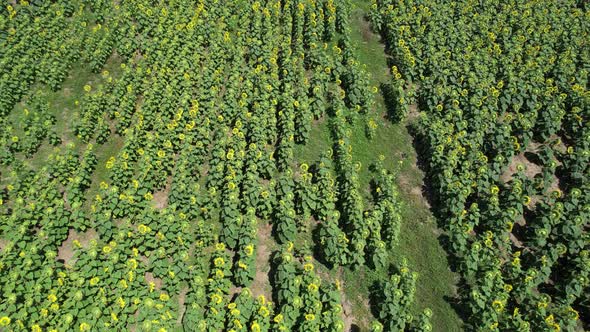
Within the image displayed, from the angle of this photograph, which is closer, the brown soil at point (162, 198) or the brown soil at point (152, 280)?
the brown soil at point (152, 280)

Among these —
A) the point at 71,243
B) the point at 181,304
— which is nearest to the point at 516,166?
the point at 181,304

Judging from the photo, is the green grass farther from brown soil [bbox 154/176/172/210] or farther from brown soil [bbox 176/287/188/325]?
brown soil [bbox 154/176/172/210]

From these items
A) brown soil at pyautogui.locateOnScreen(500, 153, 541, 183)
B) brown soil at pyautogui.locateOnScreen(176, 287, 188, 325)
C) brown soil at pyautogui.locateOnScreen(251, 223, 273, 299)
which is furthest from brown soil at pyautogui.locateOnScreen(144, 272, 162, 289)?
brown soil at pyautogui.locateOnScreen(500, 153, 541, 183)

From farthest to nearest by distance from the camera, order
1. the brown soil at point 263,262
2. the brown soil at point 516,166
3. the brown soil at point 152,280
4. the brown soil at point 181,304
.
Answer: the brown soil at point 516,166
the brown soil at point 263,262
the brown soil at point 152,280
the brown soil at point 181,304

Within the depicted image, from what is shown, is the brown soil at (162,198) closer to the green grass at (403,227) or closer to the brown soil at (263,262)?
the brown soil at (263,262)

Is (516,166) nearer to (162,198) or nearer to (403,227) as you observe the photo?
(403,227)

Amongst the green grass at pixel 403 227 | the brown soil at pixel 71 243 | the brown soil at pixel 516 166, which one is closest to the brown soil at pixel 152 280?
the brown soil at pixel 71 243

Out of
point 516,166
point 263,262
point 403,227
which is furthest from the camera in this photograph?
point 516,166

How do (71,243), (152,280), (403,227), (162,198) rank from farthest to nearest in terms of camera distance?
(403,227) → (162,198) → (71,243) → (152,280)
